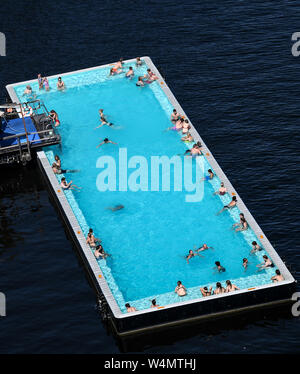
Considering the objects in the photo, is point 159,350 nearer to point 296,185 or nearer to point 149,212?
point 149,212

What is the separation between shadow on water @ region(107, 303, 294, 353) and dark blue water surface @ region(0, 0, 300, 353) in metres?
0.10

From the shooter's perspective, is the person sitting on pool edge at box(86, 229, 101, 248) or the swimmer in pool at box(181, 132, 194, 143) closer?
the person sitting on pool edge at box(86, 229, 101, 248)

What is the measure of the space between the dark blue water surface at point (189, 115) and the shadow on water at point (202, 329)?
0.10 m

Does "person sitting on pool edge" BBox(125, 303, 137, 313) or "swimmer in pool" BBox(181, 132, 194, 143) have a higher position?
"swimmer in pool" BBox(181, 132, 194, 143)

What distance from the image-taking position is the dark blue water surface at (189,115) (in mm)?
65812

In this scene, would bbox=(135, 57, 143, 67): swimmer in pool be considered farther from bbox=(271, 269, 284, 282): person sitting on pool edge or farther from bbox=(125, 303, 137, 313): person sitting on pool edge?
bbox=(125, 303, 137, 313): person sitting on pool edge

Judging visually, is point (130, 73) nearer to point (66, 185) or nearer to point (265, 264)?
point (66, 185)

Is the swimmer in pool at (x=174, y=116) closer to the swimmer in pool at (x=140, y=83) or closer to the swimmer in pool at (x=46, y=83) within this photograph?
the swimmer in pool at (x=140, y=83)

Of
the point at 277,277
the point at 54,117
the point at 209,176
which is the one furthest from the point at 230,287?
the point at 54,117

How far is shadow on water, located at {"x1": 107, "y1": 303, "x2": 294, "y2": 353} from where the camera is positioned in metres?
64.9

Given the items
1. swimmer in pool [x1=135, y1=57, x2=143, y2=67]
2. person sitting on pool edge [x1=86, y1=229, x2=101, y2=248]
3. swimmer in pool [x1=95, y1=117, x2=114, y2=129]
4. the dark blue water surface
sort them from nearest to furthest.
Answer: the dark blue water surface < person sitting on pool edge [x1=86, y1=229, x2=101, y2=248] < swimmer in pool [x1=95, y1=117, x2=114, y2=129] < swimmer in pool [x1=135, y1=57, x2=143, y2=67]

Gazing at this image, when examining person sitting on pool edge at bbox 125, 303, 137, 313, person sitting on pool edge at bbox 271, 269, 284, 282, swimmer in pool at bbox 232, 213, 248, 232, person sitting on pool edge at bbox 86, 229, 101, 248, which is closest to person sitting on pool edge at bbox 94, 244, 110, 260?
person sitting on pool edge at bbox 86, 229, 101, 248

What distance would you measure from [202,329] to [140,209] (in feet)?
42.9

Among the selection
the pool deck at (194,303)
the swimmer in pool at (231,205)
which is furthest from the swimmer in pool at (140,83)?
the pool deck at (194,303)
